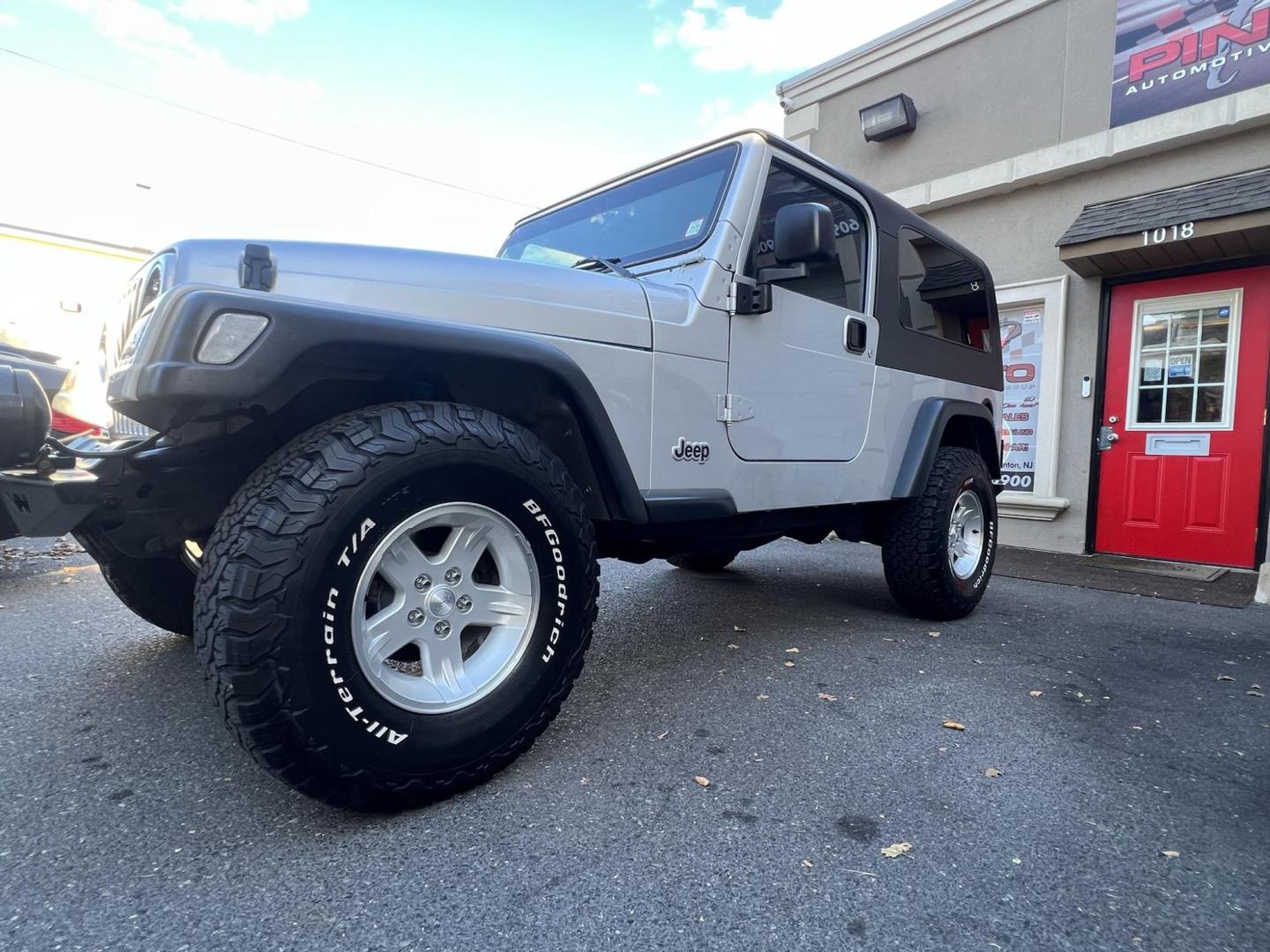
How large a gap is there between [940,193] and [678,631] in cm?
571

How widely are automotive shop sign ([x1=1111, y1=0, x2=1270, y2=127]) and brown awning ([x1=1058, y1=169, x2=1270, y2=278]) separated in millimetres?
749

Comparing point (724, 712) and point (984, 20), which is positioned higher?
point (984, 20)

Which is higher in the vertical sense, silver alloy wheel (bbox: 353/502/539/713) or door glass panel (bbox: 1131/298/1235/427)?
door glass panel (bbox: 1131/298/1235/427)

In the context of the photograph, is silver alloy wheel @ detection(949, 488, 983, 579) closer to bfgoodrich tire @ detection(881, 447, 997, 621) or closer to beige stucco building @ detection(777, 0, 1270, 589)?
bfgoodrich tire @ detection(881, 447, 997, 621)

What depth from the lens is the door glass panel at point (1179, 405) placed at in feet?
18.1

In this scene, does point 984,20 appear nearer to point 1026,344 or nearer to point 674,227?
point 1026,344

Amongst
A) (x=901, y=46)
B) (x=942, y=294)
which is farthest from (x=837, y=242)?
(x=901, y=46)

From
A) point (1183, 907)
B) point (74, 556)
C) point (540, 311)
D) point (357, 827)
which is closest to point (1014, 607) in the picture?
point (1183, 907)

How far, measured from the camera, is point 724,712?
2.33 meters

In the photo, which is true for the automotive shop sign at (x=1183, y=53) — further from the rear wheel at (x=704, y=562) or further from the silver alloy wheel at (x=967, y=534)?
the rear wheel at (x=704, y=562)

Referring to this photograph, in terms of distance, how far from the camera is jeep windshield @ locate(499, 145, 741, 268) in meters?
2.58

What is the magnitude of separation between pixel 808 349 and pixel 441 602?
178cm

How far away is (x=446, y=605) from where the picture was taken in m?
1.73

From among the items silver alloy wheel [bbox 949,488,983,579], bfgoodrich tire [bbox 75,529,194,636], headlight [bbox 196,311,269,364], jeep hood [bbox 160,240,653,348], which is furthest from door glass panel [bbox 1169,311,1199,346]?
bfgoodrich tire [bbox 75,529,194,636]
